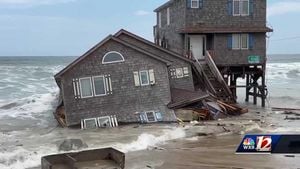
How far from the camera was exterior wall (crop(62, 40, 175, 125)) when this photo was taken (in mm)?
27656

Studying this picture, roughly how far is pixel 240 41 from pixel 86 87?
1376cm

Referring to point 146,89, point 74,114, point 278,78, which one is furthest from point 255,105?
point 278,78

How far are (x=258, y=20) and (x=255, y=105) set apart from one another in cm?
765

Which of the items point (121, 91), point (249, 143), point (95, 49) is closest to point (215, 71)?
point (121, 91)

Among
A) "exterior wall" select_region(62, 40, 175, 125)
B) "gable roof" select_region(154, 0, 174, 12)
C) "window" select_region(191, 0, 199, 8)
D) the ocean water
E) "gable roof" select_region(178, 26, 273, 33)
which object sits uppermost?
"gable roof" select_region(154, 0, 174, 12)

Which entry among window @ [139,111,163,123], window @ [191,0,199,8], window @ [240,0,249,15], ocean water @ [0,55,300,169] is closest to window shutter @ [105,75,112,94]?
window @ [139,111,163,123]

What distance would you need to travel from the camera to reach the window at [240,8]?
3591 centimetres

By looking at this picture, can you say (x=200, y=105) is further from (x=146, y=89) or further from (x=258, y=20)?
(x=258, y=20)

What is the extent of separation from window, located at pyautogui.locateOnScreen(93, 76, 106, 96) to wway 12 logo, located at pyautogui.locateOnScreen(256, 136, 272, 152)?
22.0m

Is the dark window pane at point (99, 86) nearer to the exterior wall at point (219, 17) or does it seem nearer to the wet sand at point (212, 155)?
the wet sand at point (212, 155)

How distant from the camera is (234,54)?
35656mm

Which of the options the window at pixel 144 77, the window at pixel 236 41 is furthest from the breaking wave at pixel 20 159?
the window at pixel 236 41

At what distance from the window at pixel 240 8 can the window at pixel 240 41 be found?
1690mm

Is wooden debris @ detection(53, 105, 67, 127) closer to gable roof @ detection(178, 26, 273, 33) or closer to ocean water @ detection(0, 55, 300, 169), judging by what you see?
ocean water @ detection(0, 55, 300, 169)
